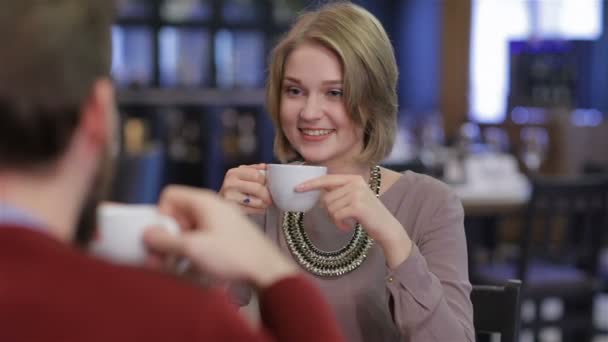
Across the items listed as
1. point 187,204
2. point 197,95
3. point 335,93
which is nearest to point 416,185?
point 335,93

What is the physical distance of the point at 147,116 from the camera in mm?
7445

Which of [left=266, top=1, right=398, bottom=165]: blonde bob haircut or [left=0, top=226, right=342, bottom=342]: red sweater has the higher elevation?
[left=266, top=1, right=398, bottom=165]: blonde bob haircut

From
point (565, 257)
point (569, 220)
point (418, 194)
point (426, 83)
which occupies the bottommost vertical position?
point (565, 257)

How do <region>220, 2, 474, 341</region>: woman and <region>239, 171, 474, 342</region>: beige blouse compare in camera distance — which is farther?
<region>220, 2, 474, 341</region>: woman

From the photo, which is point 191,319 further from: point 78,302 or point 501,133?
point 501,133

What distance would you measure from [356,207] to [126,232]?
1.72 feet

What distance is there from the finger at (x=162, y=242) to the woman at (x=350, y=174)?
62 centimetres

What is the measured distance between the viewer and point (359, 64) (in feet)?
4.47

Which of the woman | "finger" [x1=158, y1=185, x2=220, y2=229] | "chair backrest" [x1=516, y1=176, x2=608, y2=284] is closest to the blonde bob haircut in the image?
the woman

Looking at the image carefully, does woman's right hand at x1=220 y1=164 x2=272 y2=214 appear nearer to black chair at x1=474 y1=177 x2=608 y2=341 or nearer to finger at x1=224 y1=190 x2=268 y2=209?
finger at x1=224 y1=190 x2=268 y2=209

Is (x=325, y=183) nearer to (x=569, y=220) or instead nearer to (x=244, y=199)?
(x=244, y=199)

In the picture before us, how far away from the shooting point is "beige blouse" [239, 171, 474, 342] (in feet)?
3.79

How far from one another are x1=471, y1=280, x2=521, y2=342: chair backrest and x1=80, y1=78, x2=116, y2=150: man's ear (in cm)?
94

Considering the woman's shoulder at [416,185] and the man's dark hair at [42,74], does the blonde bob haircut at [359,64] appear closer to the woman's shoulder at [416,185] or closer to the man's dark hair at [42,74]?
the woman's shoulder at [416,185]
